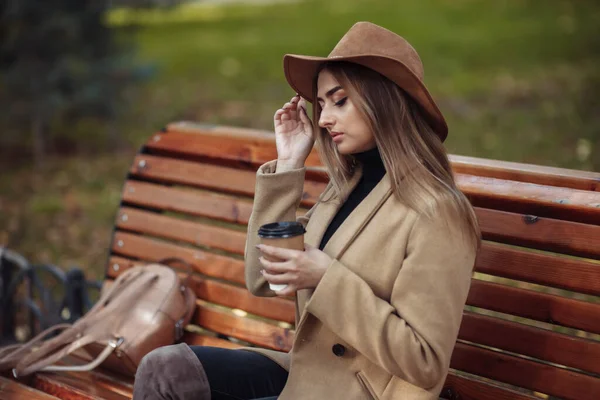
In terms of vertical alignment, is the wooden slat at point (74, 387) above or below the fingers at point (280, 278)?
below

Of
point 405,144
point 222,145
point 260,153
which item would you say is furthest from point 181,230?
point 405,144

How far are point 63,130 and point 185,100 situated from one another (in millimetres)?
2104

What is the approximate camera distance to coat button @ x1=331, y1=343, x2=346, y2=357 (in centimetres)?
244

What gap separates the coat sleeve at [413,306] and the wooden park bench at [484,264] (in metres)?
0.54

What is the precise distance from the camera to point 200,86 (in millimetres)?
12727

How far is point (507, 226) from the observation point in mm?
2820

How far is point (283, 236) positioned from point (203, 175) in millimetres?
1640

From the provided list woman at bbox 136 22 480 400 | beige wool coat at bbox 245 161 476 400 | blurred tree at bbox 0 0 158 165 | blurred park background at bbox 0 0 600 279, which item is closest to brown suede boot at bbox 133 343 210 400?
woman at bbox 136 22 480 400

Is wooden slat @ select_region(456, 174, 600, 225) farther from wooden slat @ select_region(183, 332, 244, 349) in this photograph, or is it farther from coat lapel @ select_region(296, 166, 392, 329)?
wooden slat @ select_region(183, 332, 244, 349)

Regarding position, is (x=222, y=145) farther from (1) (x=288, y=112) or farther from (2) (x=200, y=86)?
(2) (x=200, y=86)

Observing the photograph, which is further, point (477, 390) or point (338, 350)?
point (477, 390)

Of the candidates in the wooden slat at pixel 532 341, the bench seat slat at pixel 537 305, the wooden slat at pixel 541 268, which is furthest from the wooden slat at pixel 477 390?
the wooden slat at pixel 541 268

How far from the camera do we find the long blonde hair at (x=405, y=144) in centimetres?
235

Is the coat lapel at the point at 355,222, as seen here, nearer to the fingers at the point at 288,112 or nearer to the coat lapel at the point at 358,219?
the coat lapel at the point at 358,219
